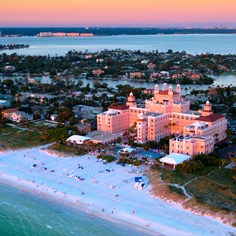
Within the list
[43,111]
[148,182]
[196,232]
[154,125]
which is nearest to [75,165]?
[148,182]

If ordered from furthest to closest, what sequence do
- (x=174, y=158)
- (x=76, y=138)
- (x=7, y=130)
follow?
(x=7, y=130) → (x=76, y=138) → (x=174, y=158)

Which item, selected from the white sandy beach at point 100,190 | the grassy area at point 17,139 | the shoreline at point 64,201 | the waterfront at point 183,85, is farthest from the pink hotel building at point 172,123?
the waterfront at point 183,85

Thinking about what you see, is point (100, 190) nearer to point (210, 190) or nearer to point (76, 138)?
point (210, 190)

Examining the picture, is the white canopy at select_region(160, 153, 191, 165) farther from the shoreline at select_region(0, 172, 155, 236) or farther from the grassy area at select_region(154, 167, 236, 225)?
the shoreline at select_region(0, 172, 155, 236)

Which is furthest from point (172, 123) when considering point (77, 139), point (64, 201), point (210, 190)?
point (64, 201)

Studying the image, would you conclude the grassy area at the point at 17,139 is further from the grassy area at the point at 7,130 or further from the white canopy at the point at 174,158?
the white canopy at the point at 174,158
